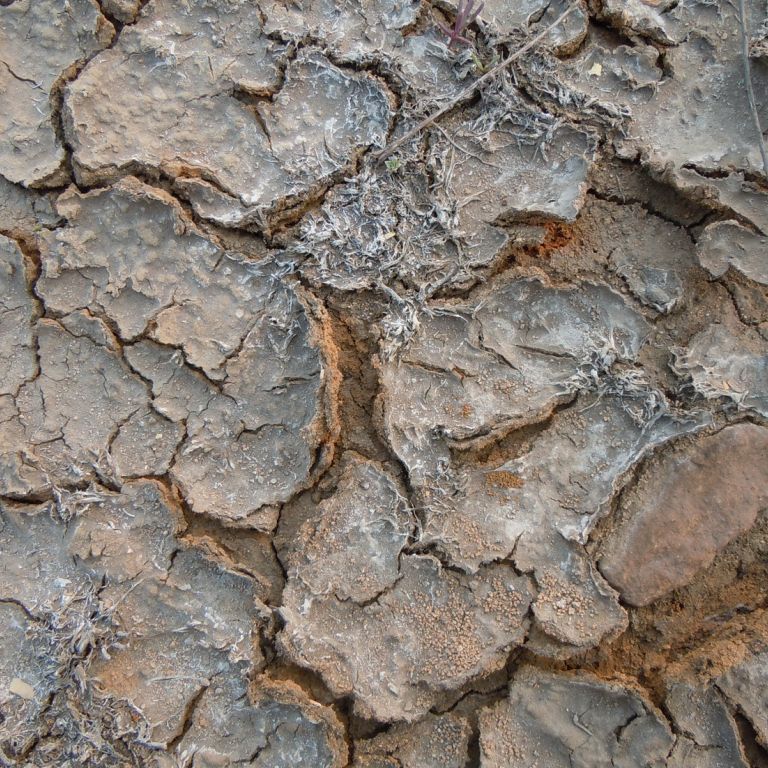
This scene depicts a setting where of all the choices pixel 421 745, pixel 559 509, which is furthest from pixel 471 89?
pixel 421 745

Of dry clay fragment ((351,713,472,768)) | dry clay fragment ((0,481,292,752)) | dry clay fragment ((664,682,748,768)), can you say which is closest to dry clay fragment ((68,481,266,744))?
dry clay fragment ((0,481,292,752))

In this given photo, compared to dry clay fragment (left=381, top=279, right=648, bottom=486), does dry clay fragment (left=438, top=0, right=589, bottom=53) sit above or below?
above

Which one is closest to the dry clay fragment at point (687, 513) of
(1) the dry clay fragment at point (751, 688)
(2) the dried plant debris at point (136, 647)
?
(1) the dry clay fragment at point (751, 688)

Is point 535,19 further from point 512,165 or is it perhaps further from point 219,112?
point 219,112

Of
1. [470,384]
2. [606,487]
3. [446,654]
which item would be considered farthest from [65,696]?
[606,487]

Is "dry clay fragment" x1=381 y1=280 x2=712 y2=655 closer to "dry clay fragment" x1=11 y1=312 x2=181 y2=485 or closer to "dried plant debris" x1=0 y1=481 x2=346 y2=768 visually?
"dried plant debris" x1=0 y1=481 x2=346 y2=768

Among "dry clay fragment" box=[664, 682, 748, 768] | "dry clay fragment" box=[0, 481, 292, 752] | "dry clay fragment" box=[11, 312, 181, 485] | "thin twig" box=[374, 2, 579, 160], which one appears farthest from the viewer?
"thin twig" box=[374, 2, 579, 160]

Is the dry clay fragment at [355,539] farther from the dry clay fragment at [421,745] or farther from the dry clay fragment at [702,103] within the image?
the dry clay fragment at [702,103]
